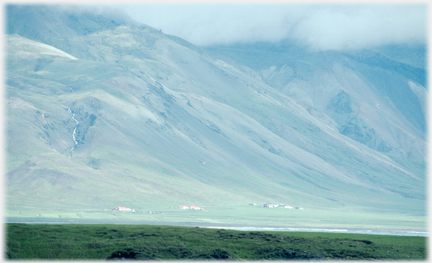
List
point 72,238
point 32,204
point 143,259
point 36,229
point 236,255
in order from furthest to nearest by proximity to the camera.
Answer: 1. point 32,204
2. point 36,229
3. point 72,238
4. point 236,255
5. point 143,259

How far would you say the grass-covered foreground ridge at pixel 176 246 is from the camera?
56781 mm

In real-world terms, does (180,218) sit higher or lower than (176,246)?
higher

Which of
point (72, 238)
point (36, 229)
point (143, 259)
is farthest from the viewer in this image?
point (36, 229)

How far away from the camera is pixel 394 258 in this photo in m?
62.2

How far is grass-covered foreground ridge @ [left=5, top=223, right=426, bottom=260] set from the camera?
2235 inches

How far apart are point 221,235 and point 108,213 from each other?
4816 inches

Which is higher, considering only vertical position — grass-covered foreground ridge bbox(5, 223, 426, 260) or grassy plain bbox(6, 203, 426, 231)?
grassy plain bbox(6, 203, 426, 231)

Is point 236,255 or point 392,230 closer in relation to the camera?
point 236,255

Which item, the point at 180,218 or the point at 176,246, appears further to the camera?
the point at 180,218

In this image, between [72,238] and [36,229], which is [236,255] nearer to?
[72,238]

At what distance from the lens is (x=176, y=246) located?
200ft

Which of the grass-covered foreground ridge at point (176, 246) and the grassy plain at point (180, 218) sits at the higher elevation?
the grassy plain at point (180, 218)

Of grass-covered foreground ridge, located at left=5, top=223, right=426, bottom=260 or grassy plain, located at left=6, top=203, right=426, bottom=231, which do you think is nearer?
grass-covered foreground ridge, located at left=5, top=223, right=426, bottom=260

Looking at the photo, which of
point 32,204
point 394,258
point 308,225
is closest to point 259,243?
point 394,258
